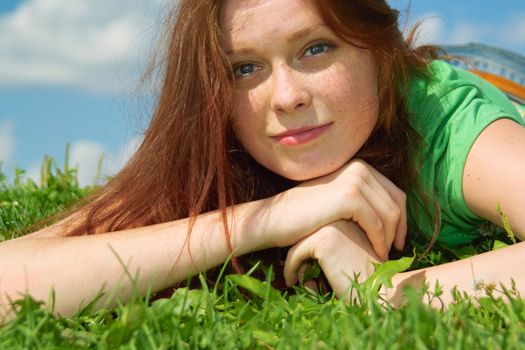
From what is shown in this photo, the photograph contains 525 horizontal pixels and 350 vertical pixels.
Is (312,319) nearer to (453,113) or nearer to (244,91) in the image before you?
(244,91)

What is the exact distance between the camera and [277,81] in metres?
2.68

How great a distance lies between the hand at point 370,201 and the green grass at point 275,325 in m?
0.42

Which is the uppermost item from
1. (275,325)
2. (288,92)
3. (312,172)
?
(288,92)

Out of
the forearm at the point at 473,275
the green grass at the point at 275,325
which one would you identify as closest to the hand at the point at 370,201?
the forearm at the point at 473,275

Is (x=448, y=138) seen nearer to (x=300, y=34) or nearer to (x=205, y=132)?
(x=300, y=34)

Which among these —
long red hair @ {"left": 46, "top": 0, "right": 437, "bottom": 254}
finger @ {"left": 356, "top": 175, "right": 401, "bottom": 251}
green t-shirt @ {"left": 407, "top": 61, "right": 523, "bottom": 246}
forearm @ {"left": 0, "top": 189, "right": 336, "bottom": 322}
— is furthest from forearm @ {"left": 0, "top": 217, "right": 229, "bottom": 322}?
green t-shirt @ {"left": 407, "top": 61, "right": 523, "bottom": 246}

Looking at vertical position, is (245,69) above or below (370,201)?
above

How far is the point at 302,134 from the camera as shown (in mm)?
2715

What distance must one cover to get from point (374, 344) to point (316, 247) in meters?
0.87

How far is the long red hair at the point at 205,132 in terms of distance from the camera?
2.80 metres

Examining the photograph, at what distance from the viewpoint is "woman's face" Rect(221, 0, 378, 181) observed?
8.76ft

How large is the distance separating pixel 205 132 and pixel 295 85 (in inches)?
19.0

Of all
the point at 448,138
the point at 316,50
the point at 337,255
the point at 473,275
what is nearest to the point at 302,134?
the point at 316,50

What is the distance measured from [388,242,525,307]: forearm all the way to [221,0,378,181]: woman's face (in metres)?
0.68
